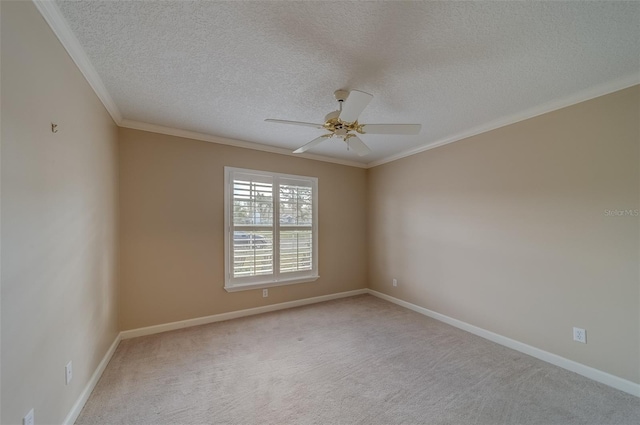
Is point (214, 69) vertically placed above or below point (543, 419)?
above

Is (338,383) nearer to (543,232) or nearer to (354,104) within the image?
(354,104)

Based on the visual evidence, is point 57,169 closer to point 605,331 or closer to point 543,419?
point 543,419

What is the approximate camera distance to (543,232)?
8.53 feet

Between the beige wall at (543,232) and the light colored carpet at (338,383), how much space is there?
1.32ft

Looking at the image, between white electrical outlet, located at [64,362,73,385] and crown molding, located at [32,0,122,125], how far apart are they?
2.06 meters

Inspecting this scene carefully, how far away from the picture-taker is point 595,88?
223 cm

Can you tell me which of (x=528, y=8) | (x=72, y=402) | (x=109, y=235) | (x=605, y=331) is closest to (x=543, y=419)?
(x=605, y=331)

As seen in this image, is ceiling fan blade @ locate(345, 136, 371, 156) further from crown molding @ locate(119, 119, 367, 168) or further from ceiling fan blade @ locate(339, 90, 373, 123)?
crown molding @ locate(119, 119, 367, 168)

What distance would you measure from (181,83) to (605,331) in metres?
4.26

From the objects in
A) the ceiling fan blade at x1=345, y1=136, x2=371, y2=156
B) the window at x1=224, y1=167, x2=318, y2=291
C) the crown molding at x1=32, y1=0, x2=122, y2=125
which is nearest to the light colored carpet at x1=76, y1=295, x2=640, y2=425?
the window at x1=224, y1=167, x2=318, y2=291

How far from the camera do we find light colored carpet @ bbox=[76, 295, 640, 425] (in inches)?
71.1

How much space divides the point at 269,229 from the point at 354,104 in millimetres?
2545

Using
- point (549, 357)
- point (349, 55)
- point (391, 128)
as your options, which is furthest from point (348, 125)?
point (549, 357)

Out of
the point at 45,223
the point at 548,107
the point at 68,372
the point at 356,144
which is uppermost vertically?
the point at 548,107
